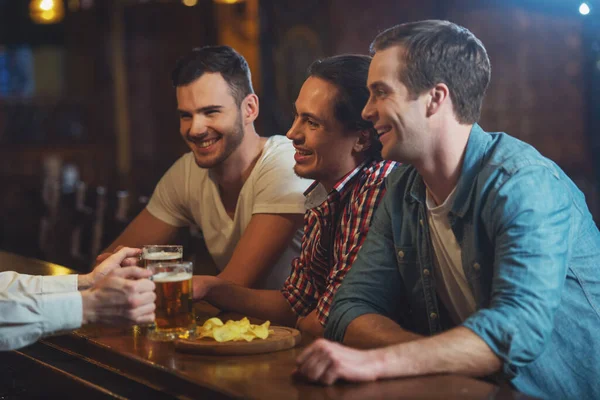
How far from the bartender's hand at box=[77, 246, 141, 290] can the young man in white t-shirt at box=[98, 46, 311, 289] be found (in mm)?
566

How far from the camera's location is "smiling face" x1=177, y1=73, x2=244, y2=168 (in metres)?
3.20

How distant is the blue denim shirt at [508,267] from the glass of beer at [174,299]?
39 cm

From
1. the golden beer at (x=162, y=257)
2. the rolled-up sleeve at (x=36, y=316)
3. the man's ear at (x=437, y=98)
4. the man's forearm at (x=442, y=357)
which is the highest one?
the man's ear at (x=437, y=98)

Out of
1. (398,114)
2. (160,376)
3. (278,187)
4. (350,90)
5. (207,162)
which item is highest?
(350,90)

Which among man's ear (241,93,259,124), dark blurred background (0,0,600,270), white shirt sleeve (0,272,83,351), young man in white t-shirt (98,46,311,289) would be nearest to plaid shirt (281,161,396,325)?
young man in white t-shirt (98,46,311,289)

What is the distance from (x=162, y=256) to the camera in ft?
7.04

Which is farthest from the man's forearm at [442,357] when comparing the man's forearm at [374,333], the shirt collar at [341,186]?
the shirt collar at [341,186]

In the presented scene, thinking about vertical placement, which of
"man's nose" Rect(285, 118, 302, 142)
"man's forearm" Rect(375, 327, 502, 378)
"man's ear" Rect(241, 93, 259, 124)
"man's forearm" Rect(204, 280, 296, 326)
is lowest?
"man's forearm" Rect(204, 280, 296, 326)

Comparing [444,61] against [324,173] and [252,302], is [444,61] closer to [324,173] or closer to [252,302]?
[324,173]

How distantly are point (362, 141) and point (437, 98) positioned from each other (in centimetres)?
A: 59

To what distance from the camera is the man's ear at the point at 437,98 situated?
1949 mm

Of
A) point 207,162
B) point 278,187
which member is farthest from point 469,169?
point 207,162

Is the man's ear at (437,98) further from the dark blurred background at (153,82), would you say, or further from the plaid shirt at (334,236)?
the dark blurred background at (153,82)

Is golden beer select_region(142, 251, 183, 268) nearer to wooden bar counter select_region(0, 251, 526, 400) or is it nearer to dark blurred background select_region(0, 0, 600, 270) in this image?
wooden bar counter select_region(0, 251, 526, 400)
